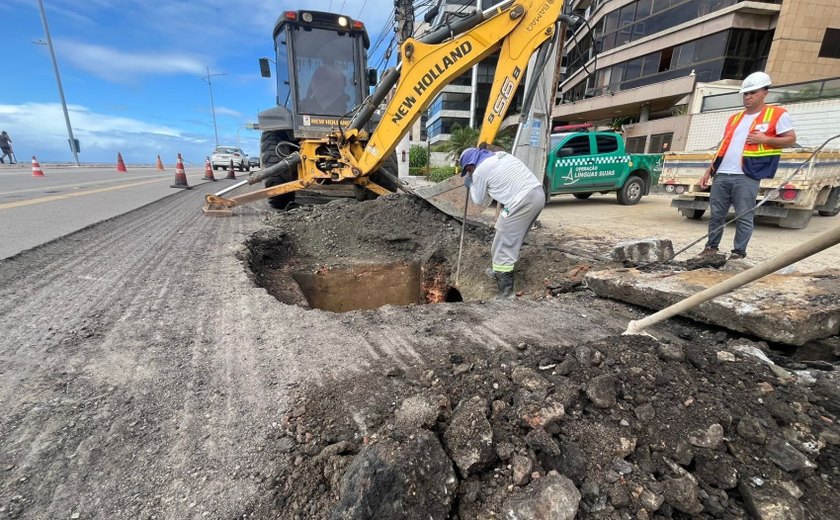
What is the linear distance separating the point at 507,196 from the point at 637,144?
76.2 feet

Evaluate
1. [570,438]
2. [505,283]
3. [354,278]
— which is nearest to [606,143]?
[505,283]

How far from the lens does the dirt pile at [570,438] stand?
50.4 inches

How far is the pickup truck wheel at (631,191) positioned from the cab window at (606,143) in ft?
3.86

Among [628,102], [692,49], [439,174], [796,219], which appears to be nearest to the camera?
[796,219]

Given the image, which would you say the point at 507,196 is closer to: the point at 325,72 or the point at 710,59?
the point at 325,72

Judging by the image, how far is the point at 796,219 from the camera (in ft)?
21.3

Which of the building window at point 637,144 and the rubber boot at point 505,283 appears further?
the building window at point 637,144

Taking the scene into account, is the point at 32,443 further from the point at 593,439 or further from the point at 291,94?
the point at 291,94

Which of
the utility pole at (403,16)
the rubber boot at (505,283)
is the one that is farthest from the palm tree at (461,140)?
the rubber boot at (505,283)

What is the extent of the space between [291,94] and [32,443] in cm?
637

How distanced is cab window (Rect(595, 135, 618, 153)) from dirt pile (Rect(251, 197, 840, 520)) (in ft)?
28.3

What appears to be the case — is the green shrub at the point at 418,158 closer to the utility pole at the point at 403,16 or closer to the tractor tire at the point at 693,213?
the utility pole at the point at 403,16

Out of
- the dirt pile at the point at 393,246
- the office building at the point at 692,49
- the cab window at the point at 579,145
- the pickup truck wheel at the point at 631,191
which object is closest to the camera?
the dirt pile at the point at 393,246

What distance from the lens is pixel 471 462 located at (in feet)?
4.51
